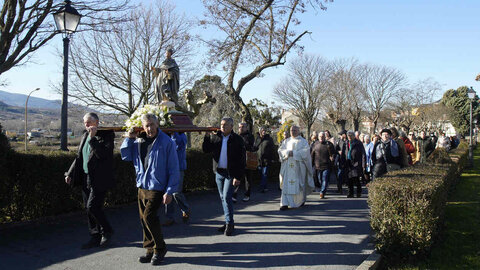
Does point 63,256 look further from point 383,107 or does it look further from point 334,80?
point 383,107

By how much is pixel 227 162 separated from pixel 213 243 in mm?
1298

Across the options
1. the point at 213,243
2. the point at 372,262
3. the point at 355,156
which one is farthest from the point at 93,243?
the point at 355,156

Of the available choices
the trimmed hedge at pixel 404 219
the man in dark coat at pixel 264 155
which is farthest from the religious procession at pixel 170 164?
the trimmed hedge at pixel 404 219

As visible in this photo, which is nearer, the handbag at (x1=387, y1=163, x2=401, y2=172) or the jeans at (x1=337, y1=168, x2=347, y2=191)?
the handbag at (x1=387, y1=163, x2=401, y2=172)

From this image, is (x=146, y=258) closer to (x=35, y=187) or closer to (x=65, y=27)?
(x=35, y=187)

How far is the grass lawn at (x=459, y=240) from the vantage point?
5.08 m

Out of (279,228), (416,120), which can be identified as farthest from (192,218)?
(416,120)

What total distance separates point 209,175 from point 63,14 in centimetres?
575

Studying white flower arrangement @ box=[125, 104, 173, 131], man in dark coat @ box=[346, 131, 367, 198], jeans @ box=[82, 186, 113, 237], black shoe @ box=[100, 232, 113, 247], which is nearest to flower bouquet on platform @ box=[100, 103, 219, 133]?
white flower arrangement @ box=[125, 104, 173, 131]

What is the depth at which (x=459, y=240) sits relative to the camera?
6219mm

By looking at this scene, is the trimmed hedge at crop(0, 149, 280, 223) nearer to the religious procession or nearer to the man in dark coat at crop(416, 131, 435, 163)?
the religious procession

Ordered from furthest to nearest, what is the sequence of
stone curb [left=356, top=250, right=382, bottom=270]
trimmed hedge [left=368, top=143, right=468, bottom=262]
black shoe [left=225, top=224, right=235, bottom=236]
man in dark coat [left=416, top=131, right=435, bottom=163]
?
man in dark coat [left=416, top=131, right=435, bottom=163] → black shoe [left=225, top=224, right=235, bottom=236] → trimmed hedge [left=368, top=143, right=468, bottom=262] → stone curb [left=356, top=250, right=382, bottom=270]

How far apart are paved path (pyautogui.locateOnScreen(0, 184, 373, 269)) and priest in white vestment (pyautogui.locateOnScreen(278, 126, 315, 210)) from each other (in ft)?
1.62

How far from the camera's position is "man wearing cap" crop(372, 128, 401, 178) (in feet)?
29.7
